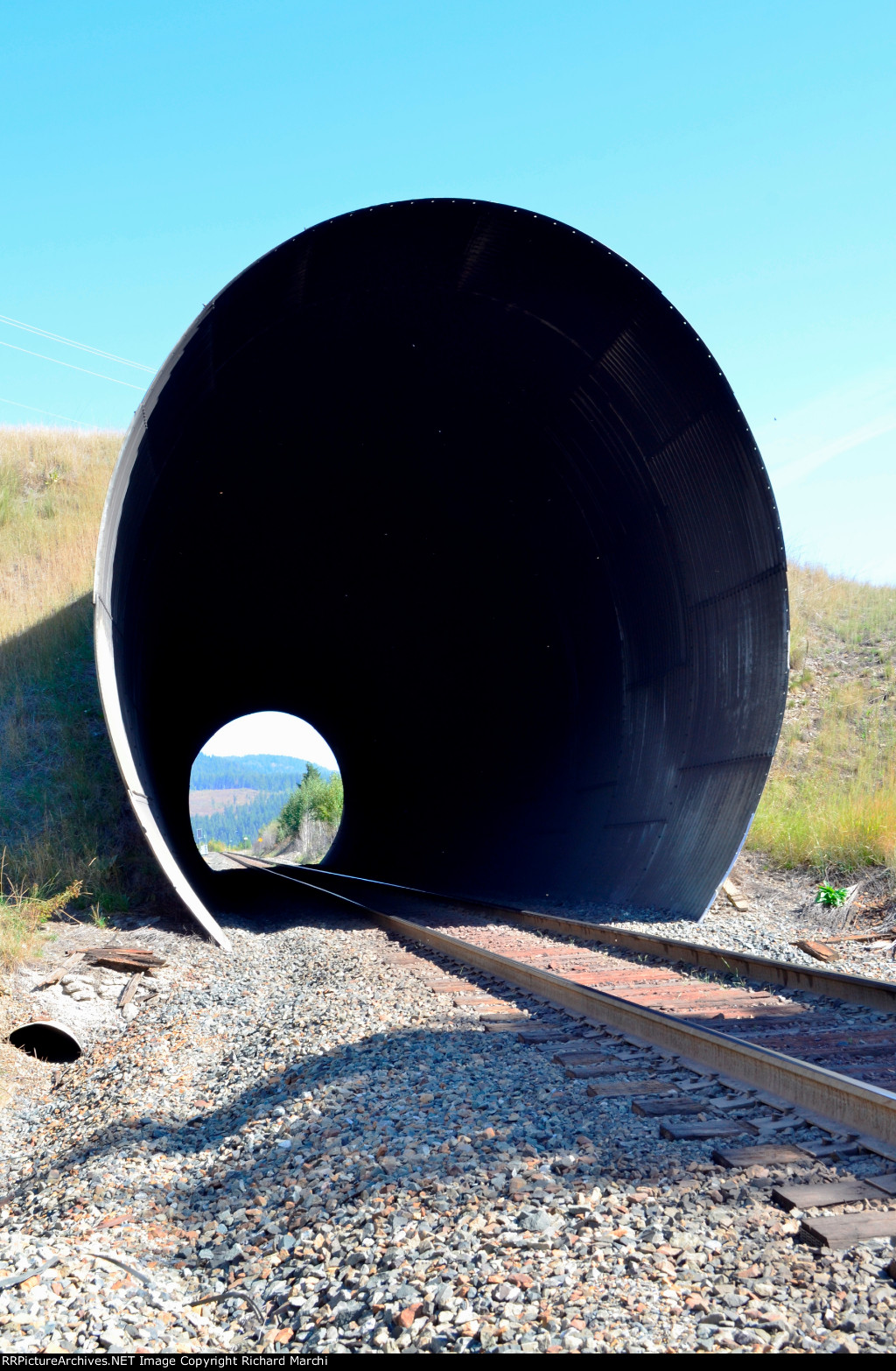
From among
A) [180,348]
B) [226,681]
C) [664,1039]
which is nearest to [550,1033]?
[664,1039]

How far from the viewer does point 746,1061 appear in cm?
398

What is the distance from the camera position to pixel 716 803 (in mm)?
8820

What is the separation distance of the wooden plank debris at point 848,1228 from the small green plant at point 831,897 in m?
6.58

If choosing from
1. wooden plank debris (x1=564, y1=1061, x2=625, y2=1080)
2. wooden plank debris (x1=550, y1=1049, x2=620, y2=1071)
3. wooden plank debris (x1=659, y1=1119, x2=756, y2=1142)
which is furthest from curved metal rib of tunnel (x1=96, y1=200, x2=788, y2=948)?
wooden plank debris (x1=659, y1=1119, x2=756, y2=1142)

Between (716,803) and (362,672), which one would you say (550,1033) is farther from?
(362,672)

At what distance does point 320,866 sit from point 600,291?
19013 millimetres

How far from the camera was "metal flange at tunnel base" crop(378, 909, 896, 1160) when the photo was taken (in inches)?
131

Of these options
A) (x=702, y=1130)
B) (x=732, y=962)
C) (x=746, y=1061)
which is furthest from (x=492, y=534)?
(x=702, y=1130)

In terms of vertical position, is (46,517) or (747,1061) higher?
(46,517)

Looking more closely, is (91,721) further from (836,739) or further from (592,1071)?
(836,739)

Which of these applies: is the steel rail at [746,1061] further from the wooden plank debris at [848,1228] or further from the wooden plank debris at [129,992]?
the wooden plank debris at [129,992]

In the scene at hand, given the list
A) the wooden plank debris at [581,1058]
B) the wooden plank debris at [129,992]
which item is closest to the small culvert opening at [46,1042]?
the wooden plank debris at [129,992]

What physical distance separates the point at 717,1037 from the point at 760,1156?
109 centimetres

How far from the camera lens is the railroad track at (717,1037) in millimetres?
3227
